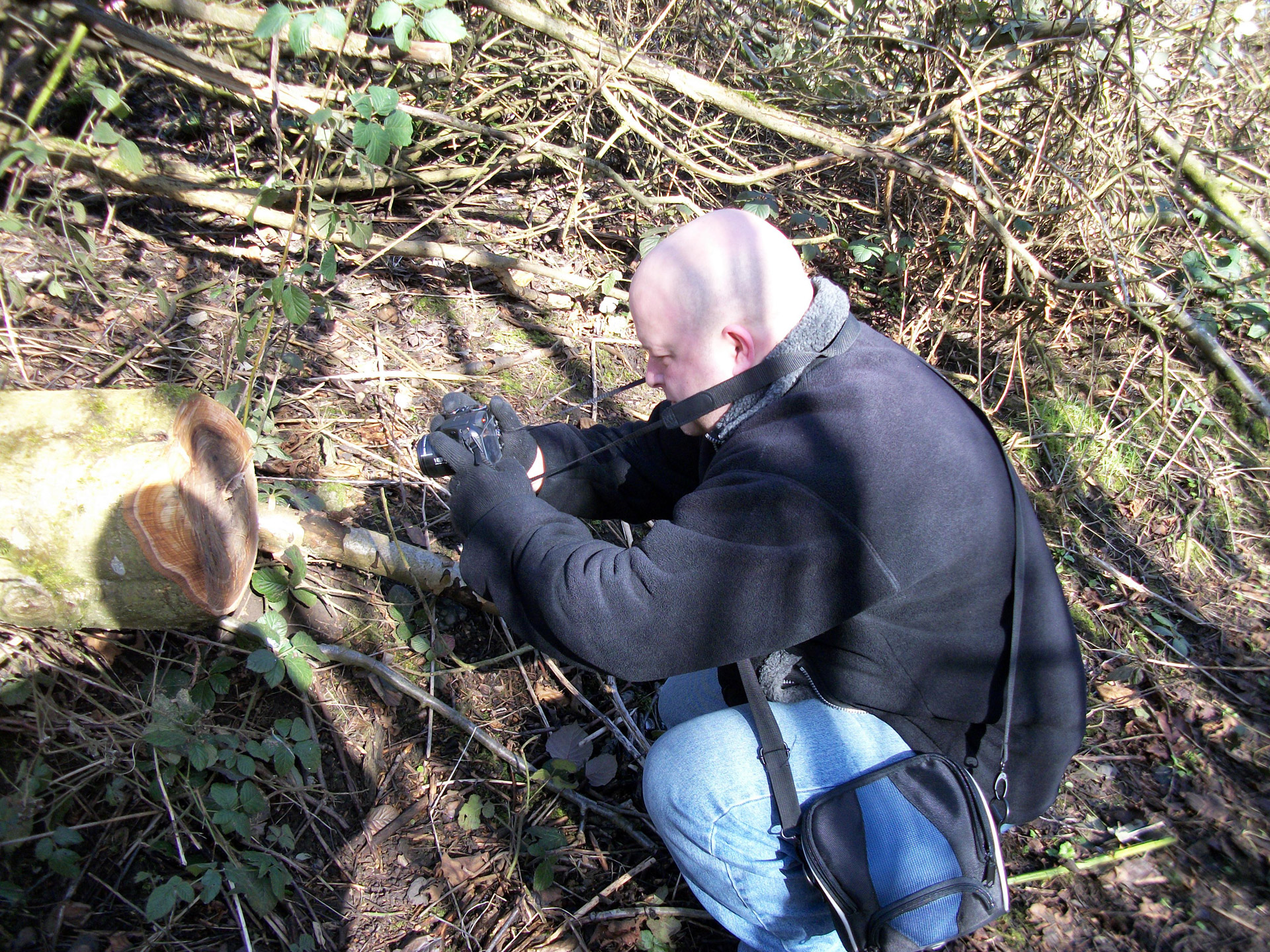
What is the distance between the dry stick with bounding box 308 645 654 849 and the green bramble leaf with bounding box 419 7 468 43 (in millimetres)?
1700

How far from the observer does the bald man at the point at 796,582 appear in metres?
1.42

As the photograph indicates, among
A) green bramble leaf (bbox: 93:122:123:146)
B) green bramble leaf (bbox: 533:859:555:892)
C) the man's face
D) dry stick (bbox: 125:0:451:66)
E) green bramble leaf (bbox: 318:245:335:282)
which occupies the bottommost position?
green bramble leaf (bbox: 533:859:555:892)

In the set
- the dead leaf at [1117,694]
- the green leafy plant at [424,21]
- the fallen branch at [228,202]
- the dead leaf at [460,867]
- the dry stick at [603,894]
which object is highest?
the green leafy plant at [424,21]

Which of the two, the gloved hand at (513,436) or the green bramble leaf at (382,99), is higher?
the green bramble leaf at (382,99)

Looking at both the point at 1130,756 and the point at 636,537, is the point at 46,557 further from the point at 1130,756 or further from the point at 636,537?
the point at 1130,756

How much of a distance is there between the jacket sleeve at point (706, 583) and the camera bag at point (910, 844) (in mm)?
377

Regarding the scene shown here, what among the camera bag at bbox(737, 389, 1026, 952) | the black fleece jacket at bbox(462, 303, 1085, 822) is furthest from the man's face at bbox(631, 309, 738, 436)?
the camera bag at bbox(737, 389, 1026, 952)

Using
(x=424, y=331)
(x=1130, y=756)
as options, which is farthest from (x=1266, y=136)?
(x=424, y=331)

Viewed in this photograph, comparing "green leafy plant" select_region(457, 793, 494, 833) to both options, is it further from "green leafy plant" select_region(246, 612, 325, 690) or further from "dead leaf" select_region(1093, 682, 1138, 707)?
"dead leaf" select_region(1093, 682, 1138, 707)

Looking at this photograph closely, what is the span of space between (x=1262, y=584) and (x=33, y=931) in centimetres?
450

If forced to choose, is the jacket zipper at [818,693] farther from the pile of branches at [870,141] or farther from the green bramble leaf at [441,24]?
the pile of branches at [870,141]

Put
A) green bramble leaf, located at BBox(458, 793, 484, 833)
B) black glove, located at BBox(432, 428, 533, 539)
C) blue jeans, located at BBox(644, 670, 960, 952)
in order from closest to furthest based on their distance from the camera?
1. blue jeans, located at BBox(644, 670, 960, 952)
2. black glove, located at BBox(432, 428, 533, 539)
3. green bramble leaf, located at BBox(458, 793, 484, 833)

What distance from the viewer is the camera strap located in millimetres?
1574

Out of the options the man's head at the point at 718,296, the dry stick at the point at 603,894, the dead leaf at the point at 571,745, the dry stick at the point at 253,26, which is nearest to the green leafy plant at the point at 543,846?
the dry stick at the point at 603,894
